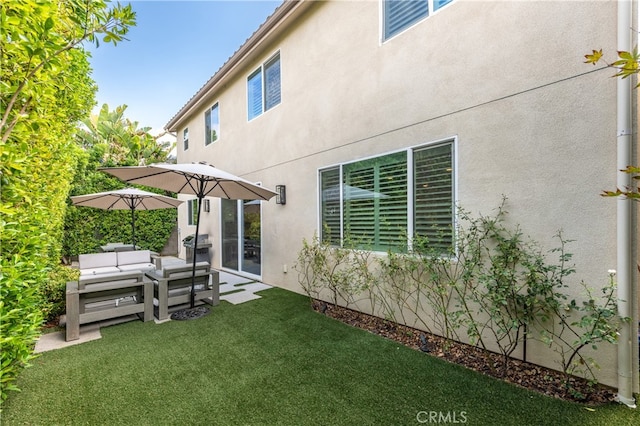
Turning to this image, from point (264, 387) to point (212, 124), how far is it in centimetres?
1061

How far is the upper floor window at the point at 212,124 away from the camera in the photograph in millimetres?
10820

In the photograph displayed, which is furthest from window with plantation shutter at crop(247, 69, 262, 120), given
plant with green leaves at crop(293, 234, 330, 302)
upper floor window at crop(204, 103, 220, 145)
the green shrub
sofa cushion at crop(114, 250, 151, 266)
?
the green shrub

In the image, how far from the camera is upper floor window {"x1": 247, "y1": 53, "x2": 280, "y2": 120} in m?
7.96

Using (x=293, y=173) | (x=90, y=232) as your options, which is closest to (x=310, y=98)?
(x=293, y=173)

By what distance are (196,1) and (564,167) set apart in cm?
1025

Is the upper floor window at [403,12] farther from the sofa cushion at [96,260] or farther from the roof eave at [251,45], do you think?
the sofa cushion at [96,260]

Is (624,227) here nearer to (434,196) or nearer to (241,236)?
(434,196)

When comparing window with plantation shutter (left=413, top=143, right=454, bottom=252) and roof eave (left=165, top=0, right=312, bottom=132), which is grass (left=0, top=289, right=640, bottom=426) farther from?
roof eave (left=165, top=0, right=312, bottom=132)

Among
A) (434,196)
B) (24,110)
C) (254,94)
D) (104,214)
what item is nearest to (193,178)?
(24,110)

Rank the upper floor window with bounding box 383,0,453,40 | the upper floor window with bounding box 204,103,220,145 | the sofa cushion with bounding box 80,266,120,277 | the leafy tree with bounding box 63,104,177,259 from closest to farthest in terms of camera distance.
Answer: the upper floor window with bounding box 383,0,453,40, the sofa cushion with bounding box 80,266,120,277, the upper floor window with bounding box 204,103,220,145, the leafy tree with bounding box 63,104,177,259

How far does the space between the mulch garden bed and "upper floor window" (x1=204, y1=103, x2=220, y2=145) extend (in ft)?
29.7

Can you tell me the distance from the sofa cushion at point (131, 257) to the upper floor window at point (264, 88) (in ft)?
17.6

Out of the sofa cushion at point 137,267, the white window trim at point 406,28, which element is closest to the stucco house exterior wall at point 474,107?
the white window trim at point 406,28

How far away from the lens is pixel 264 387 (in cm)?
320
